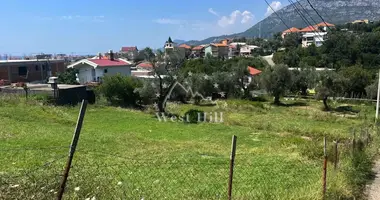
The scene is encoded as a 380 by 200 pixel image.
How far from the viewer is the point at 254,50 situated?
102000mm

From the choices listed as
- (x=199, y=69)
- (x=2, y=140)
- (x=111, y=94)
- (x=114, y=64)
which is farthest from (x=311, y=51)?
(x=2, y=140)

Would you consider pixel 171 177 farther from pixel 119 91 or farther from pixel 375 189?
pixel 119 91

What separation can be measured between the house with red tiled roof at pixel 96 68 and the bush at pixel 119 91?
56.1ft

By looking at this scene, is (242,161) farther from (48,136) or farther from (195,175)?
(48,136)

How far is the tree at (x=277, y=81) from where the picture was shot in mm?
40125

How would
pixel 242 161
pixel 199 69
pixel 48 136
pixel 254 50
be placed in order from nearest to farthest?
pixel 242 161 < pixel 48 136 < pixel 199 69 < pixel 254 50

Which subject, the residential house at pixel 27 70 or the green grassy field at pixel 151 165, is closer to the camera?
the green grassy field at pixel 151 165

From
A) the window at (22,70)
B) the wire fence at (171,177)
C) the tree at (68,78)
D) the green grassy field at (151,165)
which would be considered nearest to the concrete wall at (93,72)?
the tree at (68,78)

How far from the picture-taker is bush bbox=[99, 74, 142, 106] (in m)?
30.8

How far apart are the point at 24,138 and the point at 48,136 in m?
1.00

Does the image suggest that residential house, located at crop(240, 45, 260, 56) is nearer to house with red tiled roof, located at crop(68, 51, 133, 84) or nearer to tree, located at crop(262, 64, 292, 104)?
house with red tiled roof, located at crop(68, 51, 133, 84)

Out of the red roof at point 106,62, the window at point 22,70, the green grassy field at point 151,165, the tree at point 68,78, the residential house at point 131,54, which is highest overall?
the residential house at point 131,54

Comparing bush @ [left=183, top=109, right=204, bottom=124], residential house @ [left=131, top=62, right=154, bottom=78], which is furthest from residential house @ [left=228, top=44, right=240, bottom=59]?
bush @ [left=183, top=109, right=204, bottom=124]

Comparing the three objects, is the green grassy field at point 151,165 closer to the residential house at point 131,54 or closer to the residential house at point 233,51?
the residential house at point 131,54
